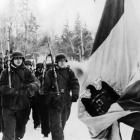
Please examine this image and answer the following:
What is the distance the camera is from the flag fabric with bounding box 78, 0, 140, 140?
8.62 feet

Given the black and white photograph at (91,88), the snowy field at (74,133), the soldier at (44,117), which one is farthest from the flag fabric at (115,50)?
the soldier at (44,117)

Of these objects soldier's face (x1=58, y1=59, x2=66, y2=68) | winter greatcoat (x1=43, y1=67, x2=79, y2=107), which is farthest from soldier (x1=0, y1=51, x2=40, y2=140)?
soldier's face (x1=58, y1=59, x2=66, y2=68)

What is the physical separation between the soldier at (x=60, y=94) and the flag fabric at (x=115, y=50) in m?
3.31

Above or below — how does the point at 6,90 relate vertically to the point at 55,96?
above

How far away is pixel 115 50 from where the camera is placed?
2.73 metres

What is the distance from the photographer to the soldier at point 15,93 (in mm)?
5664

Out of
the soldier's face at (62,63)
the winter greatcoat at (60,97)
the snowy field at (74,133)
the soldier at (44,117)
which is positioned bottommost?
the snowy field at (74,133)

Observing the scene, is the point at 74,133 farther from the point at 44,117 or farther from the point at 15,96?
the point at 15,96

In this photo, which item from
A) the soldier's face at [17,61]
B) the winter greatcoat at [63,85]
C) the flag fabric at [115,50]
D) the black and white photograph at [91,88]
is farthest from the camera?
the winter greatcoat at [63,85]

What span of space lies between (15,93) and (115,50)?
11.3ft

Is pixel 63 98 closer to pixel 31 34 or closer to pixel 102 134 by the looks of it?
pixel 102 134

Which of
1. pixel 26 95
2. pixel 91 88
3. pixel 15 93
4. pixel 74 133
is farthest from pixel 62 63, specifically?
pixel 91 88

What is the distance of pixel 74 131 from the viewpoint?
782cm

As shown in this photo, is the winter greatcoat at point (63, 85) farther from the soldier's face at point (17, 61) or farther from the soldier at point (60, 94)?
the soldier's face at point (17, 61)
